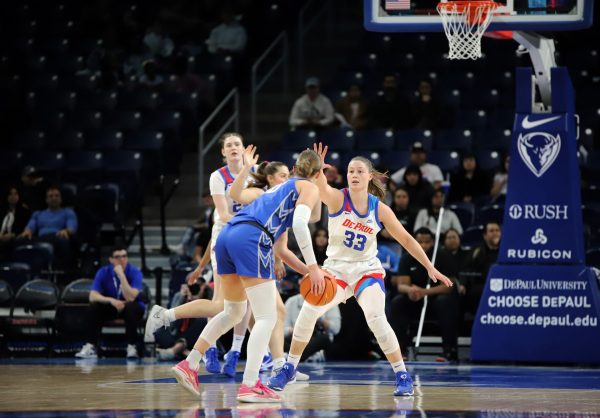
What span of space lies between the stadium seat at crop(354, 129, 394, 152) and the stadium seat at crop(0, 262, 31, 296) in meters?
5.34

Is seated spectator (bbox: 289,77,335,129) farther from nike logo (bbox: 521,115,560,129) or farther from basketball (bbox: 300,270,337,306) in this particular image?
basketball (bbox: 300,270,337,306)

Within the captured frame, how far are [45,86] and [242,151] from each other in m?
11.8

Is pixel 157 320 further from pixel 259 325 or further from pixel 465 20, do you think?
pixel 465 20

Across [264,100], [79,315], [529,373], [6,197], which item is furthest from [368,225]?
[264,100]

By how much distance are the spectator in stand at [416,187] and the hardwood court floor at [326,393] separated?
3.45 meters

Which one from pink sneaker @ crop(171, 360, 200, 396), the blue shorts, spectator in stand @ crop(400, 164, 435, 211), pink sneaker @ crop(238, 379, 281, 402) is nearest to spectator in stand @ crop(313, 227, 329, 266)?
spectator in stand @ crop(400, 164, 435, 211)

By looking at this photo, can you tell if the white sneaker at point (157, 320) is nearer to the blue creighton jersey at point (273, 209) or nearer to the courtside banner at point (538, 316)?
the blue creighton jersey at point (273, 209)

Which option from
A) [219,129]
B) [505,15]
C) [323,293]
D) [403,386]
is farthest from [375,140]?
[403,386]

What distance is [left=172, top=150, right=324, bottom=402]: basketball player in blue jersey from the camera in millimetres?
8859

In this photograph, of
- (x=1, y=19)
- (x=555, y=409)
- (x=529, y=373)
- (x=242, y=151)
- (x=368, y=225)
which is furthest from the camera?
(x=1, y=19)

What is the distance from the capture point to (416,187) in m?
16.8

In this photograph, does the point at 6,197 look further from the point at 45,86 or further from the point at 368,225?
the point at 368,225

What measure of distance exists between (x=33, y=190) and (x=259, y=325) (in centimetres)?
1019

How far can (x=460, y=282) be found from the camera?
15.1 meters
